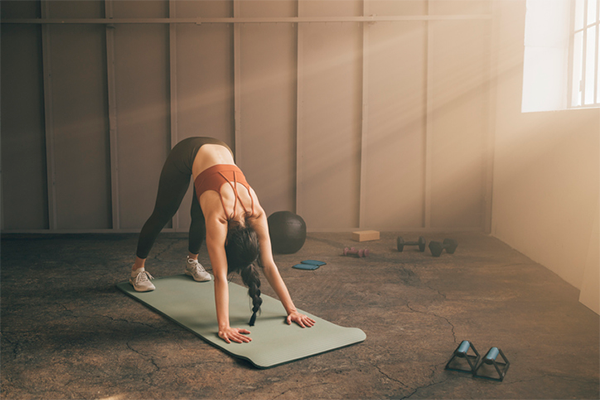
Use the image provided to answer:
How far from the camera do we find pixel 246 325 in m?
2.75

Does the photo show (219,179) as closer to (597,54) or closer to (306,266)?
(306,266)

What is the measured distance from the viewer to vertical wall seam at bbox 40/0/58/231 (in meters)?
5.48

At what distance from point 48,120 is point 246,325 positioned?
4.08 m

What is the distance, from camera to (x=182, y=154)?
3.07 meters

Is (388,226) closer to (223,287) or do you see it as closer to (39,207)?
(223,287)

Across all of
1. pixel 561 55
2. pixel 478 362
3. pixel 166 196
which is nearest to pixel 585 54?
pixel 561 55

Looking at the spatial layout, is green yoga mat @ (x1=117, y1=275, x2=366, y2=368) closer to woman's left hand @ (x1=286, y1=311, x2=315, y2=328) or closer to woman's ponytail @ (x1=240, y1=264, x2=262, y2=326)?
woman's left hand @ (x1=286, y1=311, x2=315, y2=328)

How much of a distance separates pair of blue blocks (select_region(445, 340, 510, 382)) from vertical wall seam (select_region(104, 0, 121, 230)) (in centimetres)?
440

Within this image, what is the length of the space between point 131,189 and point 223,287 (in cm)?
361

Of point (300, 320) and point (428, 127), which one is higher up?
point (428, 127)

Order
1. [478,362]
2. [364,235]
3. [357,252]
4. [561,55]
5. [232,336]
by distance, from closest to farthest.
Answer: [478,362]
[232,336]
[561,55]
[357,252]
[364,235]

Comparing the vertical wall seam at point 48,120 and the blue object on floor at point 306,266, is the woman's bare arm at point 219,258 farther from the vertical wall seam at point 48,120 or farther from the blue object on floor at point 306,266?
the vertical wall seam at point 48,120

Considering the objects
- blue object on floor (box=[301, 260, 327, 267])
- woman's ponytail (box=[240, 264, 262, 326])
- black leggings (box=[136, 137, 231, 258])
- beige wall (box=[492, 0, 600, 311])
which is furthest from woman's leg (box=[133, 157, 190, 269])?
beige wall (box=[492, 0, 600, 311])

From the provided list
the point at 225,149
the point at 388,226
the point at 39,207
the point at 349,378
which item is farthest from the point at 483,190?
the point at 39,207
